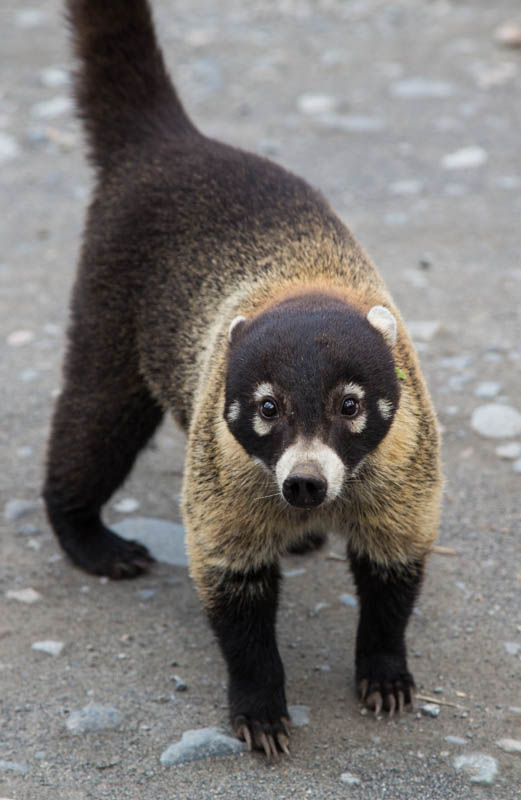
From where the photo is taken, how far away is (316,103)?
393 inches

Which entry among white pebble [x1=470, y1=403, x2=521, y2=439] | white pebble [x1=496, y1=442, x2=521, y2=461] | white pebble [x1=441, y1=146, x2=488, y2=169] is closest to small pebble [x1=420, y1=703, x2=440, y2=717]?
white pebble [x1=496, y1=442, x2=521, y2=461]

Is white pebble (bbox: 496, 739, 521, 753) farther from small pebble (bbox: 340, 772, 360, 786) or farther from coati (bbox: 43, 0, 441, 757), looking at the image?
small pebble (bbox: 340, 772, 360, 786)

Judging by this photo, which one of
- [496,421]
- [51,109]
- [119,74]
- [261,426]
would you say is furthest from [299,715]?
[51,109]

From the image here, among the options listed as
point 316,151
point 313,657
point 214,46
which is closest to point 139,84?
point 313,657

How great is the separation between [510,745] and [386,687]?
19.9 inches

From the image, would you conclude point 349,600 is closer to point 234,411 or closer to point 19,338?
point 234,411

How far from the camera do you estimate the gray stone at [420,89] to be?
32.7ft

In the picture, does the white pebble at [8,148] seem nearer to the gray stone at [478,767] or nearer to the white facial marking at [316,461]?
the white facial marking at [316,461]

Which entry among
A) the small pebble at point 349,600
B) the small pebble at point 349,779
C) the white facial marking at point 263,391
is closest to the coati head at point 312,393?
the white facial marking at point 263,391

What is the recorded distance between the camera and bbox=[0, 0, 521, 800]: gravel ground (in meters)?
4.18

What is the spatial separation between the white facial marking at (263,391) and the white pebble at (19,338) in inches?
150

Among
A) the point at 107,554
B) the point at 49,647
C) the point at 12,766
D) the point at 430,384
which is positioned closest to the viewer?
the point at 12,766

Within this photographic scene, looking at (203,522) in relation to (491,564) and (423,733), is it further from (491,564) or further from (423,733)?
(491,564)

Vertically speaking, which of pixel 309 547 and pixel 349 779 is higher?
pixel 309 547
